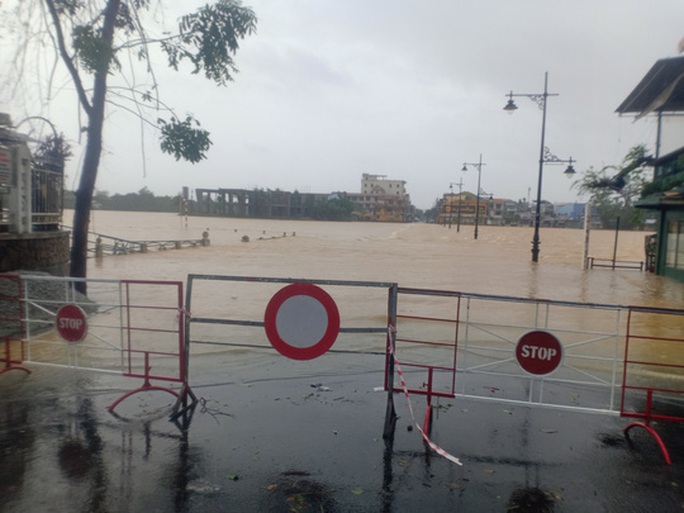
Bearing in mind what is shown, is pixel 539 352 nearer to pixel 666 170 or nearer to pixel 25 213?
pixel 25 213

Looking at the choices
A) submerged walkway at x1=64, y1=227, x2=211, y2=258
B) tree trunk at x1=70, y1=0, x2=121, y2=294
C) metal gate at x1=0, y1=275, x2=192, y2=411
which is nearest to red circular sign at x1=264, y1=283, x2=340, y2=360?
metal gate at x1=0, y1=275, x2=192, y2=411

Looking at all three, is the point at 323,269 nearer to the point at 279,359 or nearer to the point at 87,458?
the point at 279,359

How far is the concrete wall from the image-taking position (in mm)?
9484

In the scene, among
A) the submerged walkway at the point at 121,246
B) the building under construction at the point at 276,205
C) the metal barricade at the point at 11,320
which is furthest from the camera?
the building under construction at the point at 276,205

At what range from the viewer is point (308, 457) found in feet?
13.5

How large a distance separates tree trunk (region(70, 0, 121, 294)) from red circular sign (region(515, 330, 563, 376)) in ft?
27.4

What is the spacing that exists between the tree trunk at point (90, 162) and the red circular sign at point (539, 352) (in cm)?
835

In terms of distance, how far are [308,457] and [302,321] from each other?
1.24m

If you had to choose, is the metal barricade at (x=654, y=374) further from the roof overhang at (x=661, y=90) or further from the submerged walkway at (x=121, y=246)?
the submerged walkway at (x=121, y=246)

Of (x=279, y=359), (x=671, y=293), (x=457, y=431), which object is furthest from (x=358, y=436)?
(x=671, y=293)

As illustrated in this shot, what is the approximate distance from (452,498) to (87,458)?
284 cm

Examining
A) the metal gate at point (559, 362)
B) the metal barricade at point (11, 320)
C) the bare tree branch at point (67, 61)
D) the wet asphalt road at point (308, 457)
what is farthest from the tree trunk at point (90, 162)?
the metal gate at point (559, 362)

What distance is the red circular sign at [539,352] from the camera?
481cm

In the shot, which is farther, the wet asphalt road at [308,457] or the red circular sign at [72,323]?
the red circular sign at [72,323]
